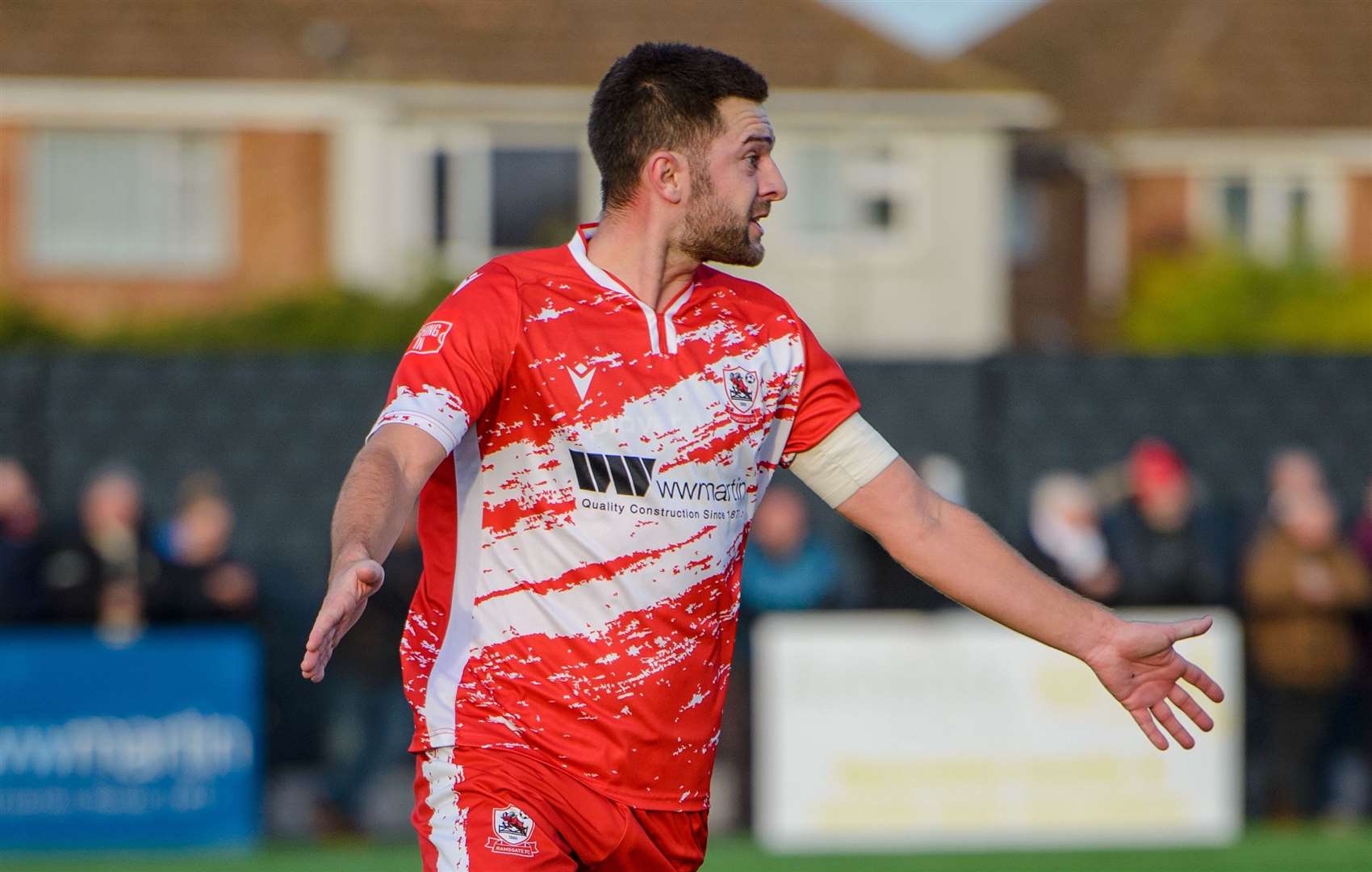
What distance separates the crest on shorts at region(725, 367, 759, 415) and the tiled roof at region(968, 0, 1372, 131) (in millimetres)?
29510

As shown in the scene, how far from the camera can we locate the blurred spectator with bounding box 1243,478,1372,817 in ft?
37.2

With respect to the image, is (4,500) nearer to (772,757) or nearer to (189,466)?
(189,466)

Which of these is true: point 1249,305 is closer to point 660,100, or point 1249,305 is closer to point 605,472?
point 660,100

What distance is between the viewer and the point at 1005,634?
1056 centimetres

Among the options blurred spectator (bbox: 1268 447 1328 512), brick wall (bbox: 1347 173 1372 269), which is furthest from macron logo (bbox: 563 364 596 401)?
brick wall (bbox: 1347 173 1372 269)

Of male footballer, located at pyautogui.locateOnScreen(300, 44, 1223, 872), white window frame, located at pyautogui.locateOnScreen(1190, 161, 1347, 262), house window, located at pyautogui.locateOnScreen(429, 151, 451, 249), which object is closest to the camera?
male footballer, located at pyautogui.locateOnScreen(300, 44, 1223, 872)

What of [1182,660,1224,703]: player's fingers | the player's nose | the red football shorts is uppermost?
the player's nose

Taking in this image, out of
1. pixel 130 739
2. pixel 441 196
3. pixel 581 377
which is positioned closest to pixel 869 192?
pixel 441 196

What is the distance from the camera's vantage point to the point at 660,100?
→ 397 cm

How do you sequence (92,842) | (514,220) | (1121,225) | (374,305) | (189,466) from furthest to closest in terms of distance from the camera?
(1121,225), (514,220), (374,305), (189,466), (92,842)

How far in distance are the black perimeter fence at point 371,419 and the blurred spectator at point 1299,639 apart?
2.22 m

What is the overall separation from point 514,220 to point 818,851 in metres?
16.0


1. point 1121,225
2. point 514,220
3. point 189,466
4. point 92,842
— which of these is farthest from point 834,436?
point 1121,225

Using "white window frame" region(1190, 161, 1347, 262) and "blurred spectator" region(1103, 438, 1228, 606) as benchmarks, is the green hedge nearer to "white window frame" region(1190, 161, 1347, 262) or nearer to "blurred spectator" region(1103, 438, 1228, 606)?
"white window frame" region(1190, 161, 1347, 262)
